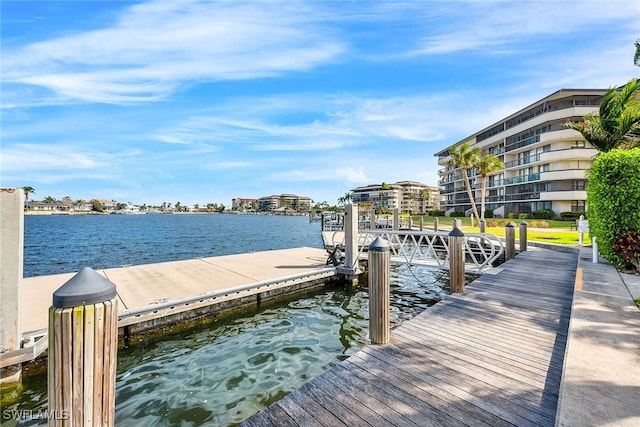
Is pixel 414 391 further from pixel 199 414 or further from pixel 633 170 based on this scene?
pixel 633 170

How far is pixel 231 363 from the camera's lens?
17.4 feet

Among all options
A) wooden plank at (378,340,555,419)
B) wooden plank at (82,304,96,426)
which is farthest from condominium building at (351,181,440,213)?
wooden plank at (82,304,96,426)

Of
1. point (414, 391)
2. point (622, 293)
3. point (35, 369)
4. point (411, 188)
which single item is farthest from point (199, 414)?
point (411, 188)

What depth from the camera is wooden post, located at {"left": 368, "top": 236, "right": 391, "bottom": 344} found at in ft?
14.3

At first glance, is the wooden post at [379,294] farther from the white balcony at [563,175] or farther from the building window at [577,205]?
the building window at [577,205]

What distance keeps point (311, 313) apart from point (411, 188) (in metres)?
130

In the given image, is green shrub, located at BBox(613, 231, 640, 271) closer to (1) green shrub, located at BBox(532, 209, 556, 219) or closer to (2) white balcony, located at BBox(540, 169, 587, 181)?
(1) green shrub, located at BBox(532, 209, 556, 219)

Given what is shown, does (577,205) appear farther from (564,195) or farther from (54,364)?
(54,364)

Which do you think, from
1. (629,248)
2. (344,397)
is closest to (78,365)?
(344,397)

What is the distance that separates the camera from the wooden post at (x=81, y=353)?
76.7 inches

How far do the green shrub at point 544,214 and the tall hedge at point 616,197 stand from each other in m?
31.9

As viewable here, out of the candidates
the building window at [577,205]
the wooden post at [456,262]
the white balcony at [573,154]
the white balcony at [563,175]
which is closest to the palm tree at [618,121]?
the wooden post at [456,262]

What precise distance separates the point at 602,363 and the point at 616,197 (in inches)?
299

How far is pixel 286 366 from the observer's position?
16.9ft
